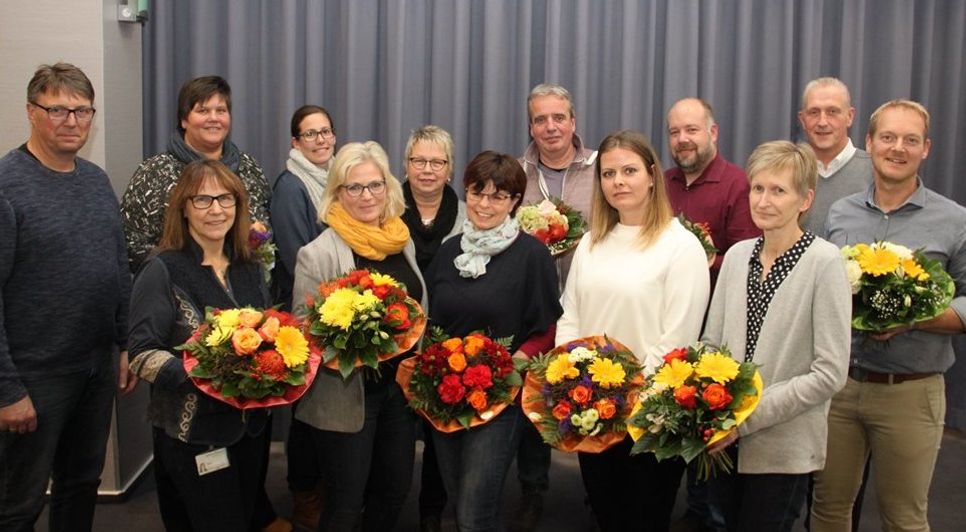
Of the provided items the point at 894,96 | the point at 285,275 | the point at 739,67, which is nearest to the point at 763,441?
the point at 285,275

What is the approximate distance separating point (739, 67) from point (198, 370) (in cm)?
376

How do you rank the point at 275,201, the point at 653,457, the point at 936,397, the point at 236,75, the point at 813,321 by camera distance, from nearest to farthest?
the point at 813,321
the point at 653,457
the point at 936,397
the point at 275,201
the point at 236,75

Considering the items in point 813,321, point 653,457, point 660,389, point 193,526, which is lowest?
point 193,526

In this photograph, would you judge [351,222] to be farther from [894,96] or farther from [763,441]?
[894,96]

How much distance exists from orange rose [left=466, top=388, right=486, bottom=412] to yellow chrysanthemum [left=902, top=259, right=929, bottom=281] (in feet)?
4.70

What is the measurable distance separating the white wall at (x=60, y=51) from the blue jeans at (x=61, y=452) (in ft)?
4.61

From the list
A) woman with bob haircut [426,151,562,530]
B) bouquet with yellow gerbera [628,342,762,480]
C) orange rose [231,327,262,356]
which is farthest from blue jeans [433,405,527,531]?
orange rose [231,327,262,356]

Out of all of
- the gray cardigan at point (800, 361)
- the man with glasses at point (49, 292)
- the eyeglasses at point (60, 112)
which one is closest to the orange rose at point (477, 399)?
the gray cardigan at point (800, 361)

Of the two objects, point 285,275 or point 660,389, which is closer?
point 660,389

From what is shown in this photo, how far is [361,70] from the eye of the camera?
5035mm

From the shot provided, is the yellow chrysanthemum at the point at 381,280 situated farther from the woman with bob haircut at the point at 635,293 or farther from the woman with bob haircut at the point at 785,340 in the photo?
the woman with bob haircut at the point at 785,340

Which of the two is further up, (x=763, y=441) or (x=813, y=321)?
(x=813, y=321)

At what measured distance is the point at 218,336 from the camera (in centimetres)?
260

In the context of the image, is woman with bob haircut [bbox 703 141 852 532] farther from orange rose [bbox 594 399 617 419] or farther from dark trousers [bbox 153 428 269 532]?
dark trousers [bbox 153 428 269 532]
